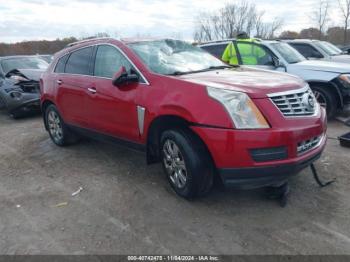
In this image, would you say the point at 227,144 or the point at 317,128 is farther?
the point at 317,128

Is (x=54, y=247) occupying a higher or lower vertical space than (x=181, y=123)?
lower

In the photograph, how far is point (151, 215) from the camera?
3.76 m

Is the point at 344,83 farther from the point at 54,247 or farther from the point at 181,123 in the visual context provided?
the point at 54,247

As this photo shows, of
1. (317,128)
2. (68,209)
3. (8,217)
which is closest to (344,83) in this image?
(317,128)

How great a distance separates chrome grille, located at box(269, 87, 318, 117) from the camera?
3541 millimetres

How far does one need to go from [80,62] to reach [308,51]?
8.12m

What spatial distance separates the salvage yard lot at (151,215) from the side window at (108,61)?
1332 millimetres

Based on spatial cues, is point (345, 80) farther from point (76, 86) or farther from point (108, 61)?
point (76, 86)

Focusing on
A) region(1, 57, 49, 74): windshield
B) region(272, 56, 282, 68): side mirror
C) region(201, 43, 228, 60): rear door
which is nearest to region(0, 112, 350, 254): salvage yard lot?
region(272, 56, 282, 68): side mirror

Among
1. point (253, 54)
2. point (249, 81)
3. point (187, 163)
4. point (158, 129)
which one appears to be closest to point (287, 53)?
point (253, 54)

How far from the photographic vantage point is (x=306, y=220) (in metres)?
3.51

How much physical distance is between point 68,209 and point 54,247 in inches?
30.0

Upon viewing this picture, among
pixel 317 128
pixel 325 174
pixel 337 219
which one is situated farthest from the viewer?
pixel 325 174

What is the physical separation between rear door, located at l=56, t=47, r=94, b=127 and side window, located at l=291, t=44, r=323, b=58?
25.4 ft
